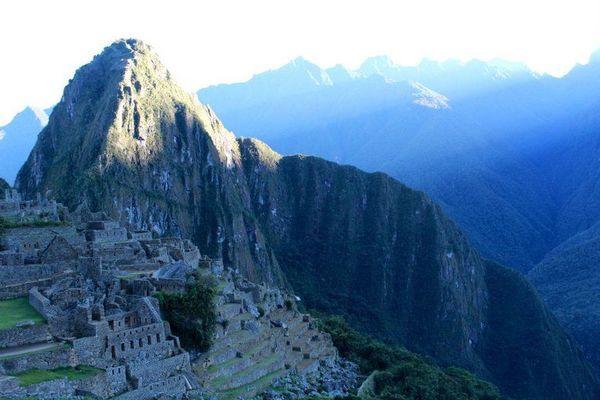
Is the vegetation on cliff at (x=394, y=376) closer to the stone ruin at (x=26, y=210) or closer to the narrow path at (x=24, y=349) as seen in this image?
A: the stone ruin at (x=26, y=210)

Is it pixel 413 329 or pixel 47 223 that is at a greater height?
pixel 47 223

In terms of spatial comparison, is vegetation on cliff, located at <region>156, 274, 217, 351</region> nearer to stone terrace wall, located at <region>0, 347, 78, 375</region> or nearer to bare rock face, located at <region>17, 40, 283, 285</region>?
stone terrace wall, located at <region>0, 347, 78, 375</region>

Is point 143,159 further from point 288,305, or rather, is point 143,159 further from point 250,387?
point 250,387

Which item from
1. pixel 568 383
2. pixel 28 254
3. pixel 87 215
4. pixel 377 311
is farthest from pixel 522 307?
pixel 28 254

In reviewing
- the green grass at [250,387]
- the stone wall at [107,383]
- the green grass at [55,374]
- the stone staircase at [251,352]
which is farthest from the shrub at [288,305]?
the green grass at [55,374]

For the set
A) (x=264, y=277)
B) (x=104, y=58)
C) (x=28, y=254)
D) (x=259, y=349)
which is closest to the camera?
(x=28, y=254)

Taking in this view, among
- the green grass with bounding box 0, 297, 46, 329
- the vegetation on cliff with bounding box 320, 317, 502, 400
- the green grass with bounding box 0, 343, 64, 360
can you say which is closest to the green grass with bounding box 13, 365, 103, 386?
the green grass with bounding box 0, 343, 64, 360

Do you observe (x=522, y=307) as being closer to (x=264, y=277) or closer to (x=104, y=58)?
(x=264, y=277)
